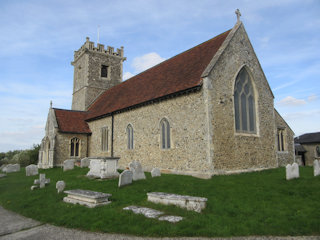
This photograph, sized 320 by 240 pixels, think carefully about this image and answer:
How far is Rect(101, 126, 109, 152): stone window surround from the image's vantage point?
2156 centimetres

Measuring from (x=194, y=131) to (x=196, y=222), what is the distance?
301 inches

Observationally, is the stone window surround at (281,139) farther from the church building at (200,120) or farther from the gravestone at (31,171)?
the gravestone at (31,171)

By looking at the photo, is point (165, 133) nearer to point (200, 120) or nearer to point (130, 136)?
point (200, 120)

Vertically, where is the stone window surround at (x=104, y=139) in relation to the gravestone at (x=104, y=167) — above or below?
above

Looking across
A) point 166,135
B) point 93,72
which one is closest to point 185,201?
point 166,135

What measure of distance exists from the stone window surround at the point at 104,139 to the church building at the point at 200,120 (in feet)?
0.30

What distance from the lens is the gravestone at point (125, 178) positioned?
35.0 feet

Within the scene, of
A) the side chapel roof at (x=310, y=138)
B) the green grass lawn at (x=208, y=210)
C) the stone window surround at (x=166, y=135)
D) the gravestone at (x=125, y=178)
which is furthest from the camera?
the side chapel roof at (x=310, y=138)

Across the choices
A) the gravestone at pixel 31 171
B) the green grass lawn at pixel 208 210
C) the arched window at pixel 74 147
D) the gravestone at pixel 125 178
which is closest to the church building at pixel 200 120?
the arched window at pixel 74 147

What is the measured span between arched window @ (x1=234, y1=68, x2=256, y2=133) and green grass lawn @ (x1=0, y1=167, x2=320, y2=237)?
4668 mm

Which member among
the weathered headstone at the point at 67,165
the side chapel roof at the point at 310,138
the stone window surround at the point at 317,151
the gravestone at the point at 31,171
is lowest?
the gravestone at the point at 31,171

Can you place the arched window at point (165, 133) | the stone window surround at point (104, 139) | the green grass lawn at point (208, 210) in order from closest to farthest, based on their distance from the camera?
the green grass lawn at point (208, 210), the arched window at point (165, 133), the stone window surround at point (104, 139)

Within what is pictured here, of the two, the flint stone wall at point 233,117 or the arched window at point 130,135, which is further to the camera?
the arched window at point 130,135

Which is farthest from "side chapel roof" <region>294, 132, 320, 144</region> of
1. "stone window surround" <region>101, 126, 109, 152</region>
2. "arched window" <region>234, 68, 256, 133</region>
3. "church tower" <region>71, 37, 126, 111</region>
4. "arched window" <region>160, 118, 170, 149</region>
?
"stone window surround" <region>101, 126, 109, 152</region>
